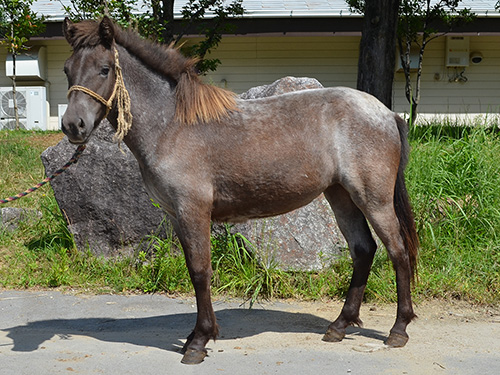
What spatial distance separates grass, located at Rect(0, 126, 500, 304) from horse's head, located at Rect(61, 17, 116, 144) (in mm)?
2041

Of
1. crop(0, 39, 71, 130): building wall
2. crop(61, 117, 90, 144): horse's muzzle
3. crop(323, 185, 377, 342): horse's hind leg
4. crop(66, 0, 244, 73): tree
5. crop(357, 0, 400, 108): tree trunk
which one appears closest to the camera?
crop(61, 117, 90, 144): horse's muzzle

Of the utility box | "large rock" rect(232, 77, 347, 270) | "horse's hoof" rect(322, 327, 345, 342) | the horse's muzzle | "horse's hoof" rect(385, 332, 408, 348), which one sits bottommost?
"horse's hoof" rect(322, 327, 345, 342)

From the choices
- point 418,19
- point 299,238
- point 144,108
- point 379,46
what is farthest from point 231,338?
point 418,19

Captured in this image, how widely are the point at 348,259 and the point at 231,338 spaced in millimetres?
1591

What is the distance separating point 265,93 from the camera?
6.05 m

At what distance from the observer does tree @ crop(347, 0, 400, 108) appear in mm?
8242

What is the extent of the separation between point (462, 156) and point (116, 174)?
3.88m

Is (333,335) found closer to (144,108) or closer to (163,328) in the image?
(163,328)

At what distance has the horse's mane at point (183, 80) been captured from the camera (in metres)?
4.14

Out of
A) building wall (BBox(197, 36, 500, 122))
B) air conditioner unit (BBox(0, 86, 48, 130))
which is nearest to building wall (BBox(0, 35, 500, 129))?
building wall (BBox(197, 36, 500, 122))

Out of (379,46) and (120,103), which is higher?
(379,46)

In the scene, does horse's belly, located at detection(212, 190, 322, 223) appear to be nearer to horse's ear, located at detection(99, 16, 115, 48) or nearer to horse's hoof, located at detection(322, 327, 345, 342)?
horse's hoof, located at detection(322, 327, 345, 342)

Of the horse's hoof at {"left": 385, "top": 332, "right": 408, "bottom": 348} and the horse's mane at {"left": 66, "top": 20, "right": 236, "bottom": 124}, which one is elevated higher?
the horse's mane at {"left": 66, "top": 20, "right": 236, "bottom": 124}

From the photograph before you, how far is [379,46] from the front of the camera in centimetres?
825
